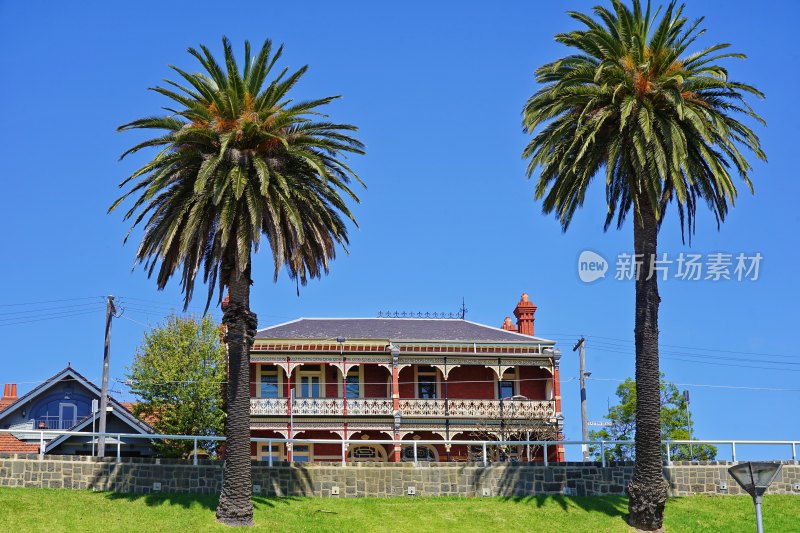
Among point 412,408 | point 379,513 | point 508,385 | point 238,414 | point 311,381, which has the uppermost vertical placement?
point 311,381

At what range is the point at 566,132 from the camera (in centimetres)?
3466

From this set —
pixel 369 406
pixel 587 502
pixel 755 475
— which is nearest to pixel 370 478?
pixel 587 502

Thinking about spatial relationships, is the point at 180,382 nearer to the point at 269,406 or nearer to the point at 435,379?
the point at 269,406

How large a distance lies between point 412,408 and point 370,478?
60.4 feet

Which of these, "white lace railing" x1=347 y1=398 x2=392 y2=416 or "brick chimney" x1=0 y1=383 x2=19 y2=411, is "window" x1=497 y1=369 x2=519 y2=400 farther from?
"brick chimney" x1=0 y1=383 x2=19 y2=411

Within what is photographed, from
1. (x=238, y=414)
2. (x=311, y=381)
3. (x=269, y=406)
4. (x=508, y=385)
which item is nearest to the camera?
(x=238, y=414)

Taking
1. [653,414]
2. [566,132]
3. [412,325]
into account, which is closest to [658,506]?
[653,414]

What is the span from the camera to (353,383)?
55094mm

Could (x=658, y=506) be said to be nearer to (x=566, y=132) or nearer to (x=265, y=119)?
(x=566, y=132)

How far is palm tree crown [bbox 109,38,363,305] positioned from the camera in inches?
1249

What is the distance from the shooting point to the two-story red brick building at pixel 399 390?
173 ft

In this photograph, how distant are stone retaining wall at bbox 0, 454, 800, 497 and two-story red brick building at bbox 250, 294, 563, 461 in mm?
15188

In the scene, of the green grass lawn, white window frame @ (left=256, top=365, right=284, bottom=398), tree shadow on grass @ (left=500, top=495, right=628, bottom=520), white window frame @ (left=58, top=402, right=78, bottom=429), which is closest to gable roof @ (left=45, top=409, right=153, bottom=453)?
white window frame @ (left=58, top=402, right=78, bottom=429)

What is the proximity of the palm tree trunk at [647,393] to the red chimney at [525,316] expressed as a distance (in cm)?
2451
